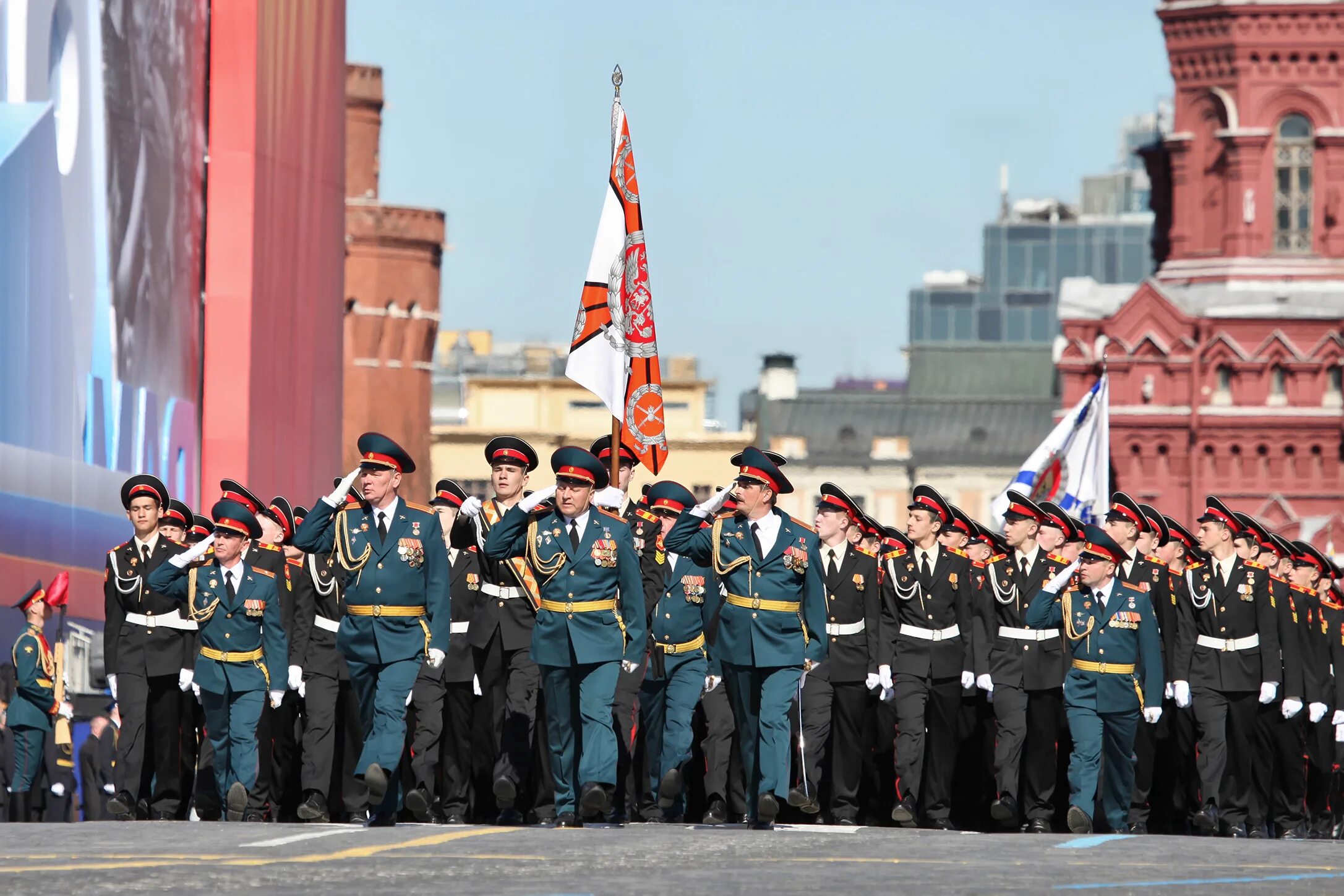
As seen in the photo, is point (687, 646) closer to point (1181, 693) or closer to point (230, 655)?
point (230, 655)

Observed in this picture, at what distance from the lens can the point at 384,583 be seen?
13.5 m

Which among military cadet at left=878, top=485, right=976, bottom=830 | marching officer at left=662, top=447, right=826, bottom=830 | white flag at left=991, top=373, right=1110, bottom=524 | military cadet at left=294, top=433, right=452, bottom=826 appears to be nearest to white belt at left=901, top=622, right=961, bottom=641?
military cadet at left=878, top=485, right=976, bottom=830

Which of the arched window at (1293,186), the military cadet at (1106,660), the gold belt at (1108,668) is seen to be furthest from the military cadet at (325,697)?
the arched window at (1293,186)

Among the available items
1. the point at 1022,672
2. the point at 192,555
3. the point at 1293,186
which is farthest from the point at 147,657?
the point at 1293,186

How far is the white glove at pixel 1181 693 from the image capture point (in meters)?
16.1

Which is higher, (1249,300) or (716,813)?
(1249,300)

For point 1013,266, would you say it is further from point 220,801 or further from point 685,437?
point 220,801

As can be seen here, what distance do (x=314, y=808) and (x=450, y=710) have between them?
1.31 m

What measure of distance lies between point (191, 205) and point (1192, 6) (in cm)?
4307

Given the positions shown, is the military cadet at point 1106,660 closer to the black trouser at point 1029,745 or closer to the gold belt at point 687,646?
the black trouser at point 1029,745

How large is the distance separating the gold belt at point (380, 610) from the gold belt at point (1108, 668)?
11.8ft

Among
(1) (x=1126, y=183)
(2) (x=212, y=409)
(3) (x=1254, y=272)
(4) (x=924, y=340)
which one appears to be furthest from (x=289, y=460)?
(1) (x=1126, y=183)

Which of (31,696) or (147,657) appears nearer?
(147,657)

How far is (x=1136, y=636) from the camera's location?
599 inches
